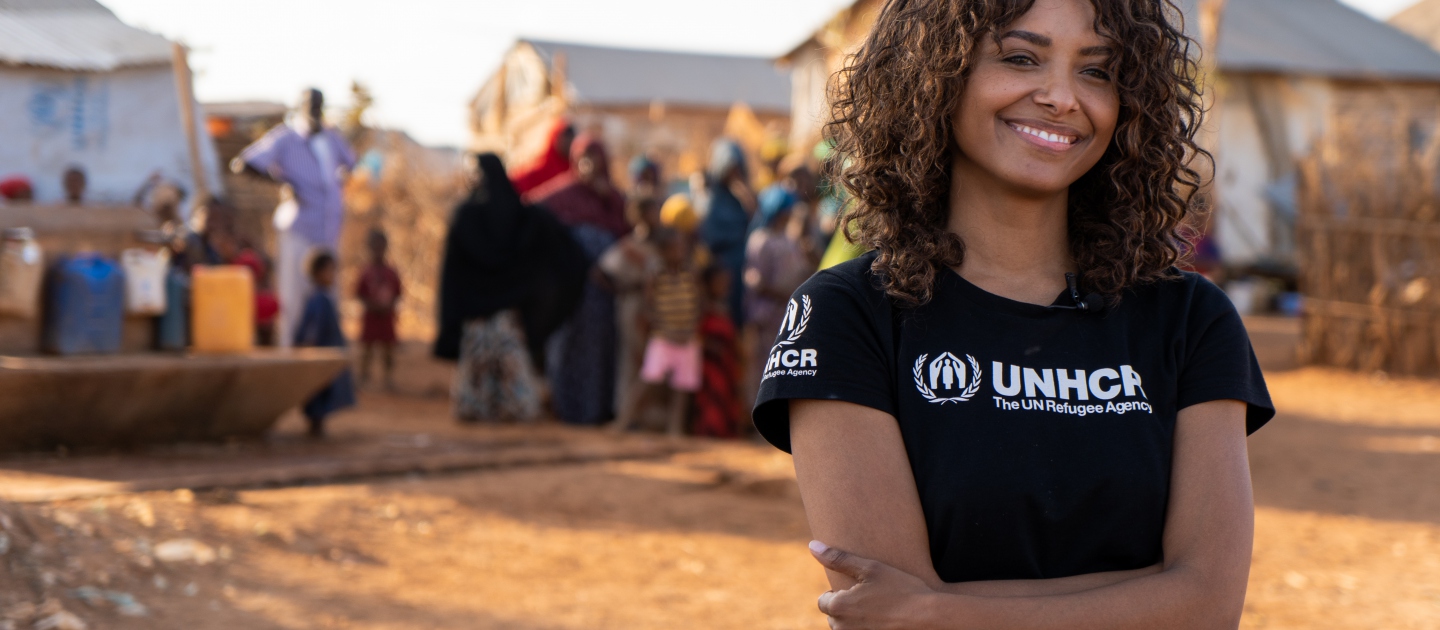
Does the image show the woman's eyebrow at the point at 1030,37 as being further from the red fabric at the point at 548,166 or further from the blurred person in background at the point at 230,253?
the red fabric at the point at 548,166

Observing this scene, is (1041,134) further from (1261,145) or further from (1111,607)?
(1261,145)

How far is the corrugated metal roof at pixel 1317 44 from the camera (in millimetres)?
20625

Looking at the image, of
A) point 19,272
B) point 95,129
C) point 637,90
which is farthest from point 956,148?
point 637,90

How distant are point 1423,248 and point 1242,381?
10.8 metres

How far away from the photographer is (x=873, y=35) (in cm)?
187

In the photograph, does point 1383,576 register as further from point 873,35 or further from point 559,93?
point 559,93

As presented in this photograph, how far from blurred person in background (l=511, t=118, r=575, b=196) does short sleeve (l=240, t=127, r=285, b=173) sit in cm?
189

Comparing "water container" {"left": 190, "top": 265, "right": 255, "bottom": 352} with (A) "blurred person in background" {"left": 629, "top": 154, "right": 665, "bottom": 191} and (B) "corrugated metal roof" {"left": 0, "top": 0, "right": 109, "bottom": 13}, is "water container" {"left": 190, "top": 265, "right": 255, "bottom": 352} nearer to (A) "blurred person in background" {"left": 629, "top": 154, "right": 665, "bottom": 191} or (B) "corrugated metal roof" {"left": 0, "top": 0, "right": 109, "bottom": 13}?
Result: (B) "corrugated metal roof" {"left": 0, "top": 0, "right": 109, "bottom": 13}

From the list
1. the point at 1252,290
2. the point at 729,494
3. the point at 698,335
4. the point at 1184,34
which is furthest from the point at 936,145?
the point at 1252,290

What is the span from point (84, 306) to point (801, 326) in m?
5.54

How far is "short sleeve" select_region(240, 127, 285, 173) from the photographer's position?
8.16 m

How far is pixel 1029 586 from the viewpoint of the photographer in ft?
5.25

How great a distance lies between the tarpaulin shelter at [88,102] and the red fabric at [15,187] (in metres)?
0.07

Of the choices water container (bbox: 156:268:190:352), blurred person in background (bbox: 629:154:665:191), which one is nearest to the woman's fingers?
water container (bbox: 156:268:190:352)
